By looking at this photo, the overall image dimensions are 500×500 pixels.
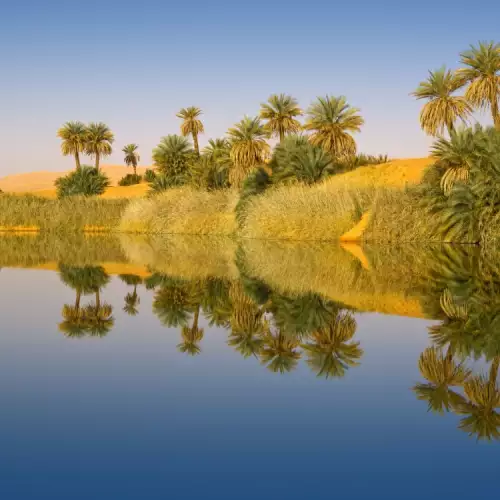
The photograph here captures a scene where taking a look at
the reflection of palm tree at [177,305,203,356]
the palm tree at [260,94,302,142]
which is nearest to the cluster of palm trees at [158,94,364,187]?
the palm tree at [260,94,302,142]

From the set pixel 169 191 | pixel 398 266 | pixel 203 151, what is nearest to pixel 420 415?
pixel 398 266

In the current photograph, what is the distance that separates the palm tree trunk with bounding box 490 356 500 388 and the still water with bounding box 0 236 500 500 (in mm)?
21

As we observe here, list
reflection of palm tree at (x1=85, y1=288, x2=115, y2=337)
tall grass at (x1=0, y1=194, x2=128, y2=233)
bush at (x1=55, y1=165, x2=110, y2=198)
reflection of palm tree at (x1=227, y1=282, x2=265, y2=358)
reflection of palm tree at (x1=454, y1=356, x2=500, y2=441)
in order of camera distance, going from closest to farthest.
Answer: reflection of palm tree at (x1=454, y1=356, x2=500, y2=441)
reflection of palm tree at (x1=227, y1=282, x2=265, y2=358)
reflection of palm tree at (x1=85, y1=288, x2=115, y2=337)
tall grass at (x1=0, y1=194, x2=128, y2=233)
bush at (x1=55, y1=165, x2=110, y2=198)

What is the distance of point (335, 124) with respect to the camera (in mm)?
51469

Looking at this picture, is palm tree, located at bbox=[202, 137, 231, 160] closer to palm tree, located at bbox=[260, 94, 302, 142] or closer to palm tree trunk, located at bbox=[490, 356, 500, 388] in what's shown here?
palm tree, located at bbox=[260, 94, 302, 142]

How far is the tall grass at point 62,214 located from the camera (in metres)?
59.3

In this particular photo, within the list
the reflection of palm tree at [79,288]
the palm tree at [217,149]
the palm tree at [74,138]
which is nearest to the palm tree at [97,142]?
the palm tree at [74,138]

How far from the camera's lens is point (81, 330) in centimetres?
1121

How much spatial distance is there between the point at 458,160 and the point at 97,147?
64530 millimetres

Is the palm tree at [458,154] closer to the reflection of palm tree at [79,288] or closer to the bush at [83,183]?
the reflection of palm tree at [79,288]

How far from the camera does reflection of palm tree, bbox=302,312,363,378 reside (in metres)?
8.12

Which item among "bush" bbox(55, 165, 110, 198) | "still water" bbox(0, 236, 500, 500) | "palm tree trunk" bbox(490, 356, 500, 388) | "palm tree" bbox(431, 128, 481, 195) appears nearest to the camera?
"still water" bbox(0, 236, 500, 500)

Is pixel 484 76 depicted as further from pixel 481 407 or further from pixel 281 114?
pixel 481 407

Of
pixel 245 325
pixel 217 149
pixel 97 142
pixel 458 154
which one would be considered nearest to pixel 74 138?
pixel 97 142
